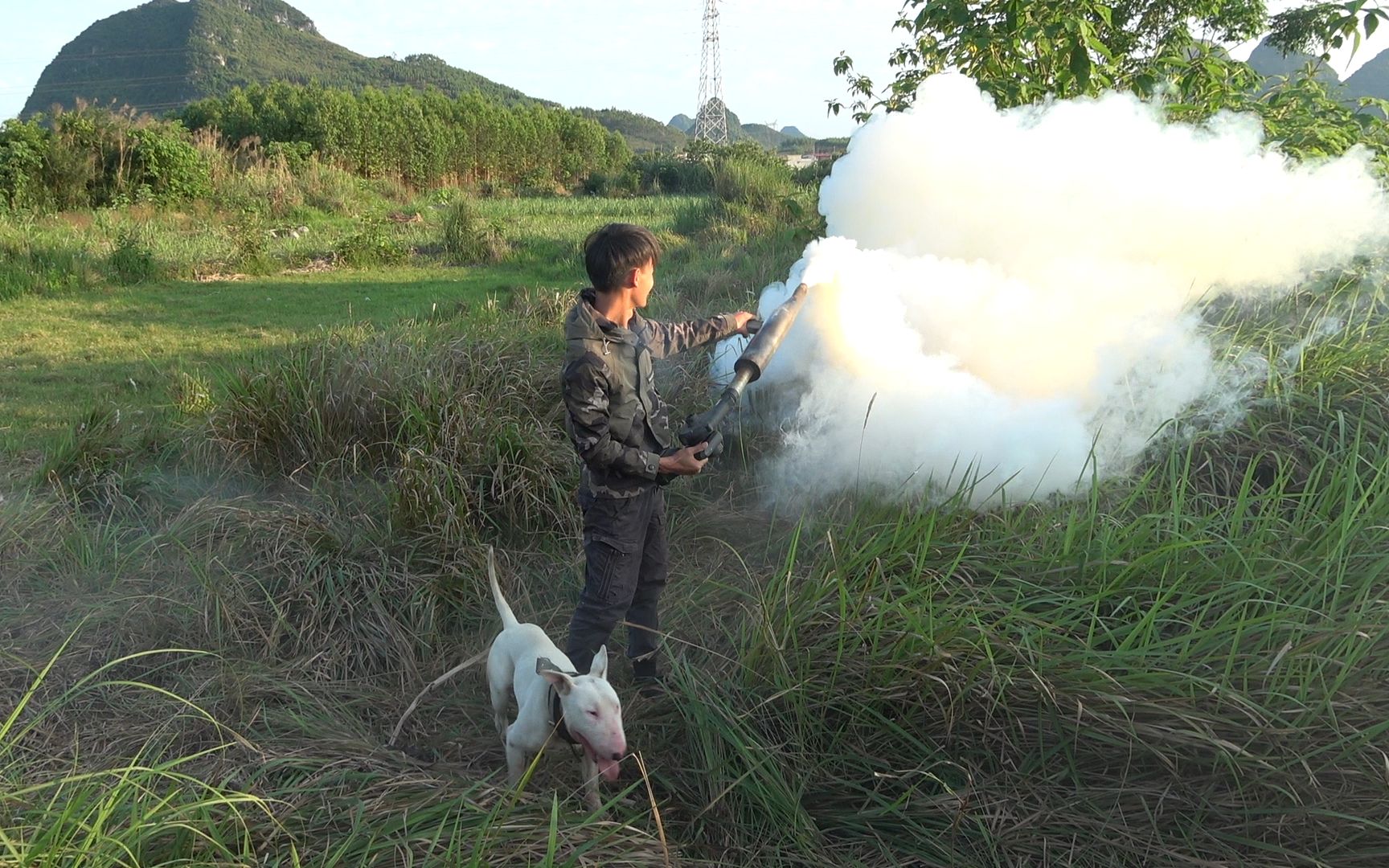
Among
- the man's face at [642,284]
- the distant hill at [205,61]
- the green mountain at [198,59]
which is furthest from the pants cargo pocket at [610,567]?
the green mountain at [198,59]

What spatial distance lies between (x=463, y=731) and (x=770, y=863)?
1231 mm

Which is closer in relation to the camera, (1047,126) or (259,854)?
(259,854)

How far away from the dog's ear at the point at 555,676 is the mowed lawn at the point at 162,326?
4.09 m

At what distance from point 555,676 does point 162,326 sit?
8.06 meters

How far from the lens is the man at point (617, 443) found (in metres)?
2.74

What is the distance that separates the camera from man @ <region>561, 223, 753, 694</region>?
2740 millimetres

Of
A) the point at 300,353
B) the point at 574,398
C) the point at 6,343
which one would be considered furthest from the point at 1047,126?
the point at 6,343

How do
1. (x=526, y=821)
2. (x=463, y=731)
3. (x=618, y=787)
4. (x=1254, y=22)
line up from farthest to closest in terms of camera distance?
(x=1254, y=22)
(x=463, y=731)
(x=618, y=787)
(x=526, y=821)

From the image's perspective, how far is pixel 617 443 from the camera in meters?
2.78

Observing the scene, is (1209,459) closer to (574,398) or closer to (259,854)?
(574,398)

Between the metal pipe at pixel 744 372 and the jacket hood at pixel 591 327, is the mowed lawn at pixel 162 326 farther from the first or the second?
the metal pipe at pixel 744 372

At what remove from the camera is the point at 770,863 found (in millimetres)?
2256

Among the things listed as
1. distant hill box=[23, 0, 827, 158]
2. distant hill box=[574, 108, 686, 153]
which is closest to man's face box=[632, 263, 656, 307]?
distant hill box=[23, 0, 827, 158]

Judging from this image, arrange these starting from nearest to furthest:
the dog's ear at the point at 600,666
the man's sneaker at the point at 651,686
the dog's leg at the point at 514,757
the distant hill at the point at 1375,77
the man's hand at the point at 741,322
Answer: the dog's ear at the point at 600,666 < the dog's leg at the point at 514,757 < the man's sneaker at the point at 651,686 < the man's hand at the point at 741,322 < the distant hill at the point at 1375,77
